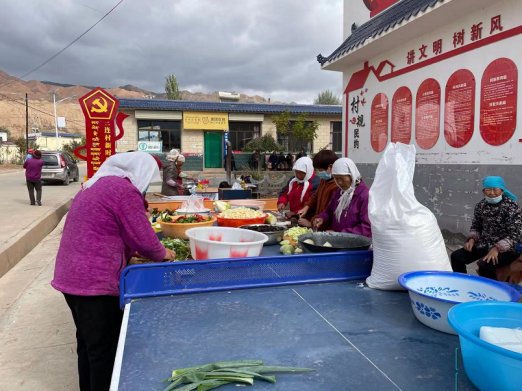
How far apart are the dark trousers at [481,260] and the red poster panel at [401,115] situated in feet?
10.3

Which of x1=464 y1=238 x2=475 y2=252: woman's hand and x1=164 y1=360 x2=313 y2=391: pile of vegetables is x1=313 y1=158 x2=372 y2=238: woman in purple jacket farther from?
x1=164 y1=360 x2=313 y2=391: pile of vegetables

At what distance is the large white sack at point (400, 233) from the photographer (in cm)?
193

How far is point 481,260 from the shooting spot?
12.1 feet

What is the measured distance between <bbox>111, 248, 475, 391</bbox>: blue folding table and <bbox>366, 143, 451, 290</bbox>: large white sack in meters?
0.13

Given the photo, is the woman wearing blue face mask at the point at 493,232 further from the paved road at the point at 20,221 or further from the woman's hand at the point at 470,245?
the paved road at the point at 20,221

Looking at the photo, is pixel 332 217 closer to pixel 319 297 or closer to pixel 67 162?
pixel 319 297

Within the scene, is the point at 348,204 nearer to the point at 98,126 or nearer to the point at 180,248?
the point at 180,248

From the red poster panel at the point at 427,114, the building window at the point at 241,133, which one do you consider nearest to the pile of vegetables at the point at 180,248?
the red poster panel at the point at 427,114

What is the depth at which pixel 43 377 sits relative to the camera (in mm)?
2896

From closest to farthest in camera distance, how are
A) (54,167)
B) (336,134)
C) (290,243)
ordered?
(290,243)
(54,167)
(336,134)

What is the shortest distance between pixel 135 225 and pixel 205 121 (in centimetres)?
1750

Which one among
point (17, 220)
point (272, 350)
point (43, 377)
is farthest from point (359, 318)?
point (17, 220)

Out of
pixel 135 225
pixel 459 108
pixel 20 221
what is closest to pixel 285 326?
pixel 135 225

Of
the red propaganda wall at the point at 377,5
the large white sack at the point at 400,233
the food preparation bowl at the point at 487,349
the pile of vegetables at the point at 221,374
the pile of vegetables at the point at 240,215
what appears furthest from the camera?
the red propaganda wall at the point at 377,5
